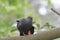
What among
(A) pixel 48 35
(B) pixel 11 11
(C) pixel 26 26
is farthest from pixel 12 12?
(A) pixel 48 35

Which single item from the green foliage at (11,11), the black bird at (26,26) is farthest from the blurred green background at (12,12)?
the black bird at (26,26)

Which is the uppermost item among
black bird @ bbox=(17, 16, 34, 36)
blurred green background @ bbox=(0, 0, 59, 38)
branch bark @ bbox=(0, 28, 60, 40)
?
blurred green background @ bbox=(0, 0, 59, 38)

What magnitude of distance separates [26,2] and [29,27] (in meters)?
1.05

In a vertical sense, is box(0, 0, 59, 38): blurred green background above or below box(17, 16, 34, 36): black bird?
above

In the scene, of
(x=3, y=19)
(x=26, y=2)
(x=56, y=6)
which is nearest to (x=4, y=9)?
(x=3, y=19)

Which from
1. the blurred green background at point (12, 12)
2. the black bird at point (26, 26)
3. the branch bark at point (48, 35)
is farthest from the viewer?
the blurred green background at point (12, 12)

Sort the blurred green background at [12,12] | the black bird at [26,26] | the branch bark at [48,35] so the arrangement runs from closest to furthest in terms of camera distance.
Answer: the branch bark at [48,35]
the black bird at [26,26]
the blurred green background at [12,12]

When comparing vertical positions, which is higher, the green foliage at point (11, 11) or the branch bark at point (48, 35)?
the green foliage at point (11, 11)

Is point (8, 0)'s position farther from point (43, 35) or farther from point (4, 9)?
point (43, 35)

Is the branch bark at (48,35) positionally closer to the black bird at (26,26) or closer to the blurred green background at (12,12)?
the black bird at (26,26)

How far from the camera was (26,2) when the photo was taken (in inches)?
82.0

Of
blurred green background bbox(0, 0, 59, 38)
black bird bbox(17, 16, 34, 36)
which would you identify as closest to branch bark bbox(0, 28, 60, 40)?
black bird bbox(17, 16, 34, 36)

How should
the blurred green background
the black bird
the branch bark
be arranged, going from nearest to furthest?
the branch bark
the black bird
the blurred green background

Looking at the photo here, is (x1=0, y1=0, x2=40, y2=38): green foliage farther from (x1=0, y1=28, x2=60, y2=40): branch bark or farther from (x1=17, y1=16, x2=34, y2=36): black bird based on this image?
(x1=0, y1=28, x2=60, y2=40): branch bark
